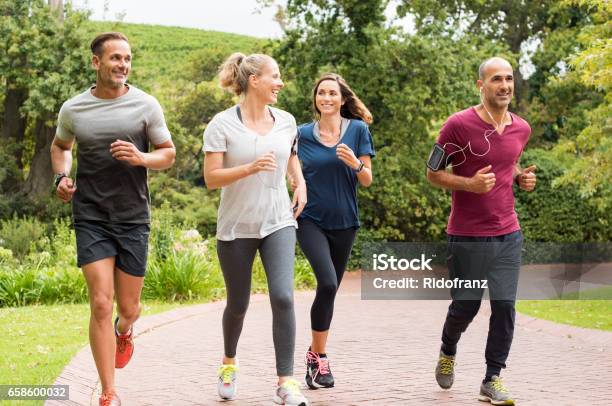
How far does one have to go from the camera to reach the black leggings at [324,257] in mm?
6836

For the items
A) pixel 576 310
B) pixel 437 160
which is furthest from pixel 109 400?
pixel 576 310

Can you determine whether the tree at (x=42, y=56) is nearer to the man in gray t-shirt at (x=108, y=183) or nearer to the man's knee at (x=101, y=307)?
the man in gray t-shirt at (x=108, y=183)

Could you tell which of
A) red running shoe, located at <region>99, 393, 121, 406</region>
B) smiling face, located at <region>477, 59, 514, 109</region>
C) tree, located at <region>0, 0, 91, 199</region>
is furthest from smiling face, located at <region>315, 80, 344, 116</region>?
tree, located at <region>0, 0, 91, 199</region>

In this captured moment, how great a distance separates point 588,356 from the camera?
8.84 metres

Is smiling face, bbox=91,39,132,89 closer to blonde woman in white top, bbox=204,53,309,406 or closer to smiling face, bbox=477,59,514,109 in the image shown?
blonde woman in white top, bbox=204,53,309,406

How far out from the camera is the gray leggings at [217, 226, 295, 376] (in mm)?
6031

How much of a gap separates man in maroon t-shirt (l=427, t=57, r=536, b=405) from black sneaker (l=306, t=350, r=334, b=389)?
1.09m

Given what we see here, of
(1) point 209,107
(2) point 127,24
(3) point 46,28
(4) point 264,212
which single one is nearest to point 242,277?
(4) point 264,212

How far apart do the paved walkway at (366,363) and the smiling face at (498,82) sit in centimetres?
198

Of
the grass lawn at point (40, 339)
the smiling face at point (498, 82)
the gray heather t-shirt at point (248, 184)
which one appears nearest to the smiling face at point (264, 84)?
the gray heather t-shirt at point (248, 184)

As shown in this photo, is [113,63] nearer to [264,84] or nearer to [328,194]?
[264,84]

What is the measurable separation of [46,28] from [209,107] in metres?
8.03

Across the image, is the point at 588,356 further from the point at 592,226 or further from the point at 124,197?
the point at 592,226

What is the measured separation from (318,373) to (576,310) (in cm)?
821
